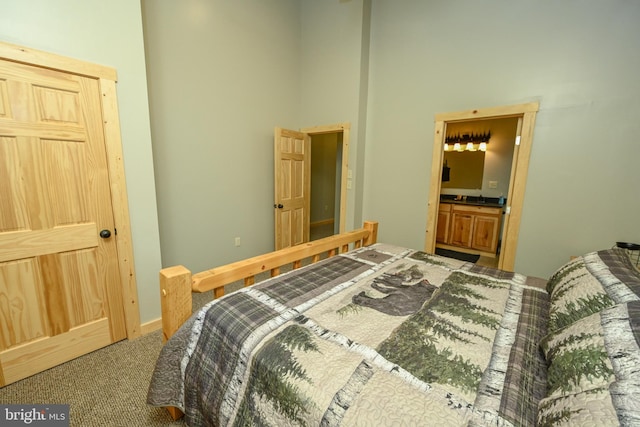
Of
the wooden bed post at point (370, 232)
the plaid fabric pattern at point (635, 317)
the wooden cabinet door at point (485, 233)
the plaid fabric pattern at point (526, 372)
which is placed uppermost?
the plaid fabric pattern at point (635, 317)

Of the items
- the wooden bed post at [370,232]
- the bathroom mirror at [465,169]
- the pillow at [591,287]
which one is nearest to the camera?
the pillow at [591,287]

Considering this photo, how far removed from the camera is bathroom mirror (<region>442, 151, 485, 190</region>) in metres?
4.70

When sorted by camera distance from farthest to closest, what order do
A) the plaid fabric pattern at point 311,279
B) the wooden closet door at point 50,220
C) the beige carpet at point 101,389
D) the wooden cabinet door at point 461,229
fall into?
the wooden cabinet door at point 461,229 → the wooden closet door at point 50,220 → the beige carpet at point 101,389 → the plaid fabric pattern at point 311,279

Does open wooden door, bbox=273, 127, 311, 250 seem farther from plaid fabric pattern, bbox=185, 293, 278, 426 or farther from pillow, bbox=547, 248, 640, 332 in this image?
pillow, bbox=547, 248, 640, 332

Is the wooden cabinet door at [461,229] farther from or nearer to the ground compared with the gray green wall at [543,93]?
nearer to the ground

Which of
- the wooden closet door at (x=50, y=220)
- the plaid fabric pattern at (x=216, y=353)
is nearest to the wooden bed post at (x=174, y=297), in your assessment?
the plaid fabric pattern at (x=216, y=353)

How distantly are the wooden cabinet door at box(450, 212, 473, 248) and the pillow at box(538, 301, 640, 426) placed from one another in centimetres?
378

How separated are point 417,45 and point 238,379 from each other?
3523 millimetres

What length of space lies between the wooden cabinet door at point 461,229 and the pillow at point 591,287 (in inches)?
124

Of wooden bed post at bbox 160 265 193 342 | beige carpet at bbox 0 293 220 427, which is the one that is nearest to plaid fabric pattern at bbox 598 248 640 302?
wooden bed post at bbox 160 265 193 342

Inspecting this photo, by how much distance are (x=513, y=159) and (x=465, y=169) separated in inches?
101

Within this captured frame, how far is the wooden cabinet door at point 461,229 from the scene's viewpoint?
14.2 ft

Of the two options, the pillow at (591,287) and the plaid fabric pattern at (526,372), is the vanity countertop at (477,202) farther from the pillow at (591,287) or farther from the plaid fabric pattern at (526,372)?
the plaid fabric pattern at (526,372)

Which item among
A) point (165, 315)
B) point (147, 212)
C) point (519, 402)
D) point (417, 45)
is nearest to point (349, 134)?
point (417, 45)
